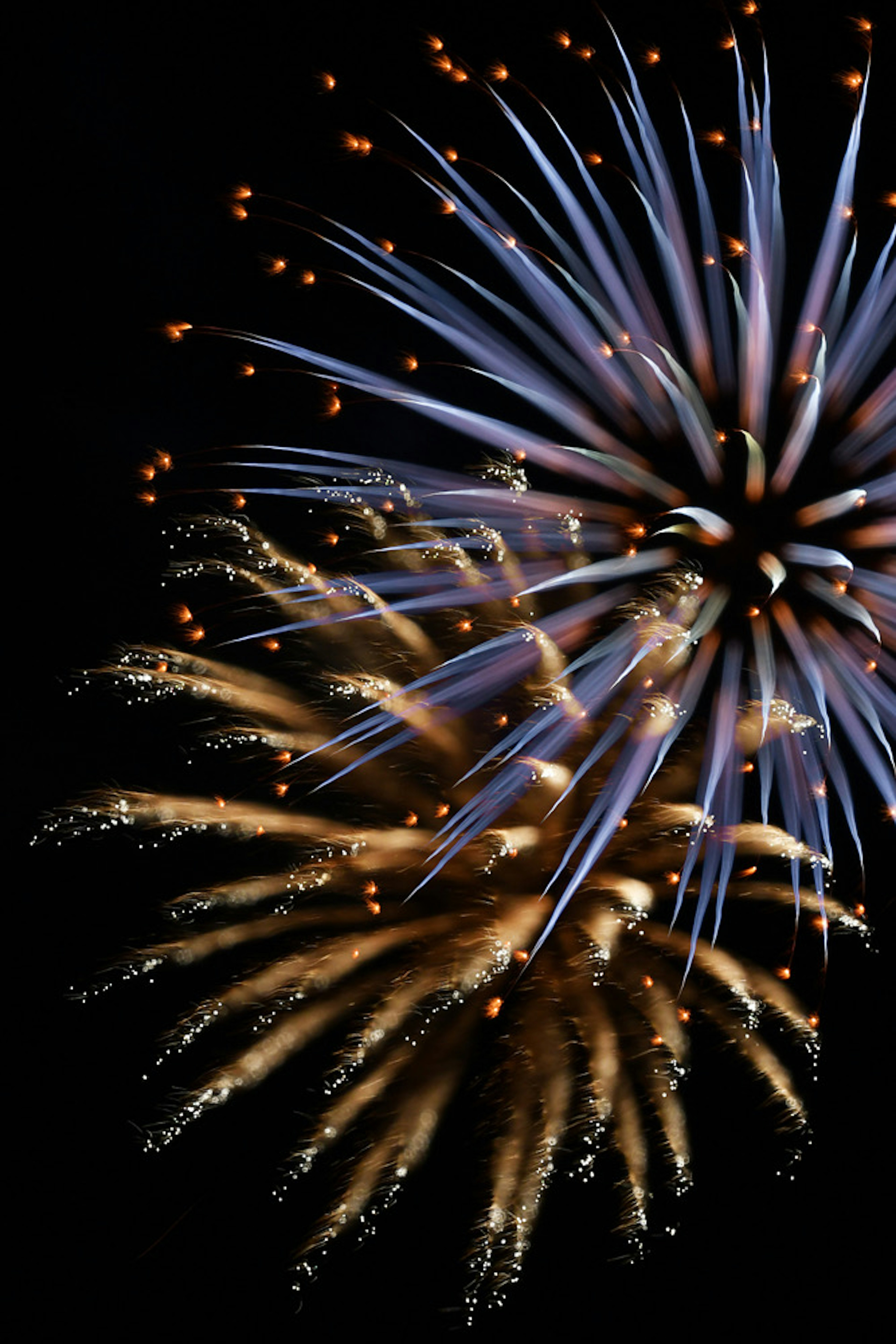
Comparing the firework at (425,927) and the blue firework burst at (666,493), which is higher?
the blue firework burst at (666,493)

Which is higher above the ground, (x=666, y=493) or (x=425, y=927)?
(x=666, y=493)

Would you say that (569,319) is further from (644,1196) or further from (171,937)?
(644,1196)

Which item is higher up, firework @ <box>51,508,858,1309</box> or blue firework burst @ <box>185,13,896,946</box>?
blue firework burst @ <box>185,13,896,946</box>

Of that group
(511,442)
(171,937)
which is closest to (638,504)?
(511,442)
